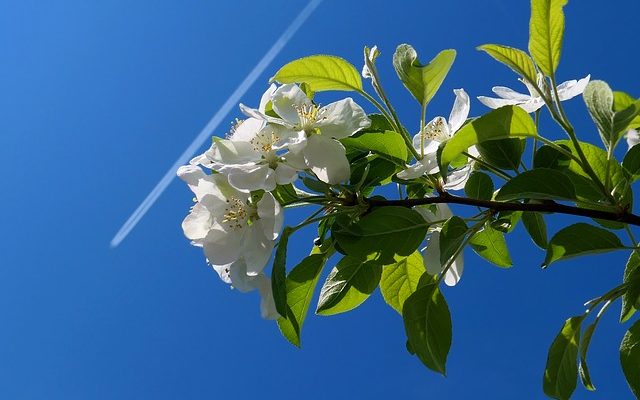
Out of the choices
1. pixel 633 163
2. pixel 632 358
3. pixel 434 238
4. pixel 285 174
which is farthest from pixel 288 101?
pixel 632 358

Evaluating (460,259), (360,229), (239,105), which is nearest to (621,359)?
(460,259)

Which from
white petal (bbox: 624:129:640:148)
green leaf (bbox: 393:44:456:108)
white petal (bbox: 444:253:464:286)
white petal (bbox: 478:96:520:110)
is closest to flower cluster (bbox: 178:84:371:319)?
green leaf (bbox: 393:44:456:108)

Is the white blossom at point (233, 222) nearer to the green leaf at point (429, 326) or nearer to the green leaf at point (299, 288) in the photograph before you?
the green leaf at point (299, 288)

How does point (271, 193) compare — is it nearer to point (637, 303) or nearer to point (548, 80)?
point (548, 80)

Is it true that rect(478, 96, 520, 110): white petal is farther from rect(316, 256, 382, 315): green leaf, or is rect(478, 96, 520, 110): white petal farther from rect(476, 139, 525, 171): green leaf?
rect(316, 256, 382, 315): green leaf

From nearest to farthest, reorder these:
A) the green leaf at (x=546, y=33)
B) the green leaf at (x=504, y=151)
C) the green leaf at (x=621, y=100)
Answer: the green leaf at (x=621, y=100) → the green leaf at (x=546, y=33) → the green leaf at (x=504, y=151)

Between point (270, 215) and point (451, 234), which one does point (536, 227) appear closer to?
point (451, 234)

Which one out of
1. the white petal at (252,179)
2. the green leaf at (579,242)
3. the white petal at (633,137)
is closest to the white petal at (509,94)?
the white petal at (633,137)
